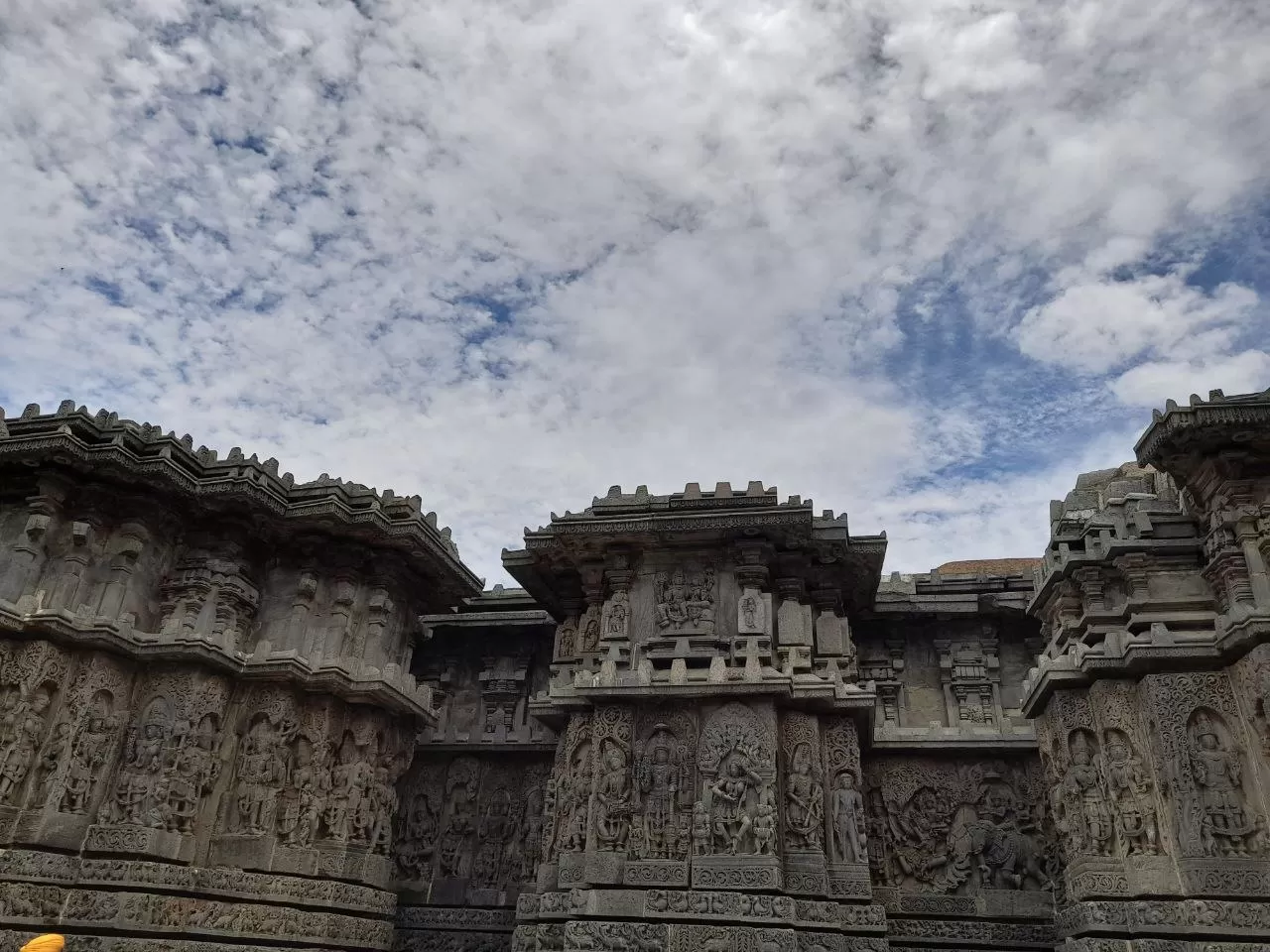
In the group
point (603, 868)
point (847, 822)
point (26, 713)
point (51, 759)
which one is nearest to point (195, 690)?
point (51, 759)

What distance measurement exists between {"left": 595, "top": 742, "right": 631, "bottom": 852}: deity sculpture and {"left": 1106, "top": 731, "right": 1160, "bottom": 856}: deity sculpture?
6234mm

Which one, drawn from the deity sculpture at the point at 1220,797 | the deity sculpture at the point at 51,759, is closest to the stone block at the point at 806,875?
the deity sculpture at the point at 1220,797

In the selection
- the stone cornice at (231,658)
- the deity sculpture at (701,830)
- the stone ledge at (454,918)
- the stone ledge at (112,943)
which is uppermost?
the stone cornice at (231,658)

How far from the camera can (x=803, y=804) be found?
12.3 metres

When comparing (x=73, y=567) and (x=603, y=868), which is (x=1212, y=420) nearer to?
(x=603, y=868)

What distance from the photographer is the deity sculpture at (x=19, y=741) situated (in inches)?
464

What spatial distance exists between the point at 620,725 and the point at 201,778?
242 inches

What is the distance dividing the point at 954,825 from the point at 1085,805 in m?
3.36

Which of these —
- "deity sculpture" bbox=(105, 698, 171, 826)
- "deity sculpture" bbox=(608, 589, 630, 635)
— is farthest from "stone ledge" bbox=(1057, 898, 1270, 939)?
"deity sculpture" bbox=(105, 698, 171, 826)

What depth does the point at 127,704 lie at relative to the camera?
43.1ft

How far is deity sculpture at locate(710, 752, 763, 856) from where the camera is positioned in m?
11.8

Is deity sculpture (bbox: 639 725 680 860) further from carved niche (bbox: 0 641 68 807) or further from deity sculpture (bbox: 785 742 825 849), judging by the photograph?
carved niche (bbox: 0 641 68 807)

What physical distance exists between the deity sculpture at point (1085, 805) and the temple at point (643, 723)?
4 centimetres

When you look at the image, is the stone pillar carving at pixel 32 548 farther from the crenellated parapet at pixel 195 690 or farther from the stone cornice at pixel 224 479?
the stone cornice at pixel 224 479
